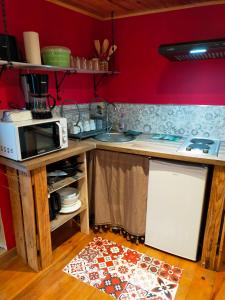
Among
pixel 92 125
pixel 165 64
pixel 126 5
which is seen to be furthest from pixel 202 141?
pixel 126 5

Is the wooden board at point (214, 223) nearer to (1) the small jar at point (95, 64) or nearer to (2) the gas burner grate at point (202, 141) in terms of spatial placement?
(2) the gas burner grate at point (202, 141)

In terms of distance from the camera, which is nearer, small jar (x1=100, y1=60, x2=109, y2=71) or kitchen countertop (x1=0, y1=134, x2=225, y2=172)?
kitchen countertop (x1=0, y1=134, x2=225, y2=172)

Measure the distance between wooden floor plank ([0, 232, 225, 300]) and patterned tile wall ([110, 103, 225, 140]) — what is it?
45.9 inches

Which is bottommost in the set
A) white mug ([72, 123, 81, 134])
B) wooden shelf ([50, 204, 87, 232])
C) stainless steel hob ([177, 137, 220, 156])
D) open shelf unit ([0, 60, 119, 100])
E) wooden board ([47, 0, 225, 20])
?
wooden shelf ([50, 204, 87, 232])

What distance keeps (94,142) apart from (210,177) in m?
0.99

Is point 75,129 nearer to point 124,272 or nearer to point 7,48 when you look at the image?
point 7,48

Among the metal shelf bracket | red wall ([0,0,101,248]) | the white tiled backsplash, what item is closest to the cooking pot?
red wall ([0,0,101,248])

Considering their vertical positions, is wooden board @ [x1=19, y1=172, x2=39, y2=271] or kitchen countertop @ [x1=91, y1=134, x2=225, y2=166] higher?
kitchen countertop @ [x1=91, y1=134, x2=225, y2=166]

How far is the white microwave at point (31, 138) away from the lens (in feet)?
4.72

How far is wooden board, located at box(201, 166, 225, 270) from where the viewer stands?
1.58 meters

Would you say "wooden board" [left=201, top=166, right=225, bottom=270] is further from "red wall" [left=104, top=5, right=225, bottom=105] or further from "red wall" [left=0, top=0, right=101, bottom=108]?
"red wall" [left=0, top=0, right=101, bottom=108]

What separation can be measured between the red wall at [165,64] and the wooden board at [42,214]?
1383 millimetres

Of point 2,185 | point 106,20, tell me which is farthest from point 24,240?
point 106,20

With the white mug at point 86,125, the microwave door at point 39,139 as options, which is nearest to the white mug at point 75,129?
the white mug at point 86,125
